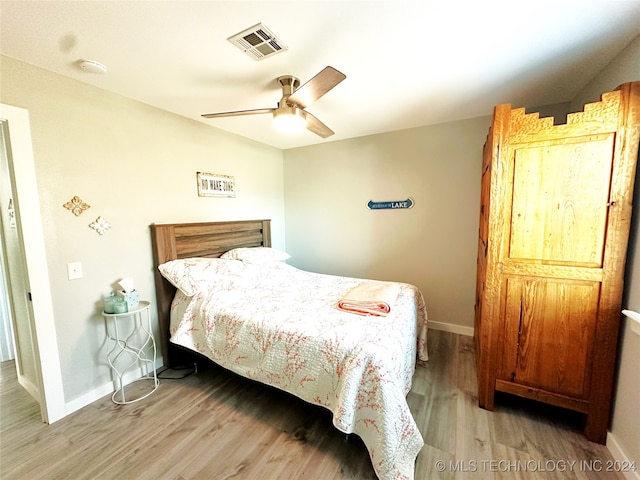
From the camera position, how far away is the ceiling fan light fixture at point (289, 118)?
1.86 metres

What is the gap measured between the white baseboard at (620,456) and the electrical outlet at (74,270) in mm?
3704

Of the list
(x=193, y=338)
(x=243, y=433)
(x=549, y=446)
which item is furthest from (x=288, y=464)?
(x=549, y=446)

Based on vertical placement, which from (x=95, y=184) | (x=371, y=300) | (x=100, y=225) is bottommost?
(x=371, y=300)

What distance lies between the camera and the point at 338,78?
152cm

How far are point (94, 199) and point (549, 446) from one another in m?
3.68

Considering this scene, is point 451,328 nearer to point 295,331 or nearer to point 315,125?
point 295,331

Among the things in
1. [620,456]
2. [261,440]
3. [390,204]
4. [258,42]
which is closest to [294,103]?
[258,42]

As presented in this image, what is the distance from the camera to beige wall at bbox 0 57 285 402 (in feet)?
5.92

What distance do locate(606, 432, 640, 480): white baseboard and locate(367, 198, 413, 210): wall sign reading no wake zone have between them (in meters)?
2.44

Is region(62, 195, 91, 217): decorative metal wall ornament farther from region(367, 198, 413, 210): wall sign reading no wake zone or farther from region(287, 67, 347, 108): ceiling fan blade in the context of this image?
region(367, 198, 413, 210): wall sign reading no wake zone

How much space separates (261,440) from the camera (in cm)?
171

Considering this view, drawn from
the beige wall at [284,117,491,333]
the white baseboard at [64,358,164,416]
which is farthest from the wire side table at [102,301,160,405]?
the beige wall at [284,117,491,333]

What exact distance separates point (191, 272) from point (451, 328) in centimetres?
305

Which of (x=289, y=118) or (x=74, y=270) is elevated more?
(x=289, y=118)
